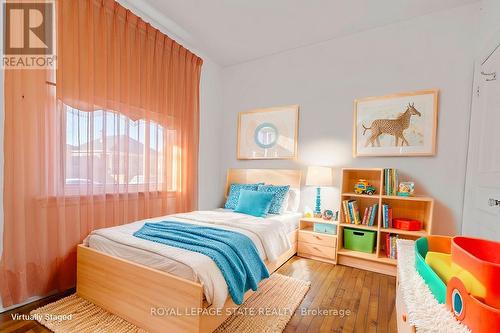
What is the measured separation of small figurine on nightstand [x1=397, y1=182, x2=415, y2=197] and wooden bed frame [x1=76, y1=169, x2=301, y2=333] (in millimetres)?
1924

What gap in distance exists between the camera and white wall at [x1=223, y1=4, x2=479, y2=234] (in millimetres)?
2342

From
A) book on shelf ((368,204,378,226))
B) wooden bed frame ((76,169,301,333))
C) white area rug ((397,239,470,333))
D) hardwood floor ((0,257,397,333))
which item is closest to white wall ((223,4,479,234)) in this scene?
book on shelf ((368,204,378,226))

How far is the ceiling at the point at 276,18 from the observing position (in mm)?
2396

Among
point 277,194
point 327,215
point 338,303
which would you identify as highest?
point 277,194

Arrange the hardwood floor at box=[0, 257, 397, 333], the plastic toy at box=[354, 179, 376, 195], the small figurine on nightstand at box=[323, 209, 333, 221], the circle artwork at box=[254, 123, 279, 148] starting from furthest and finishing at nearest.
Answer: the circle artwork at box=[254, 123, 279, 148]
the small figurine on nightstand at box=[323, 209, 333, 221]
the plastic toy at box=[354, 179, 376, 195]
the hardwood floor at box=[0, 257, 397, 333]

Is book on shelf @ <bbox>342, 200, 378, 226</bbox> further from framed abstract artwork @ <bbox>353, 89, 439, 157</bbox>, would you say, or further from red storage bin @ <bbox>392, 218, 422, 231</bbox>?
framed abstract artwork @ <bbox>353, 89, 439, 157</bbox>

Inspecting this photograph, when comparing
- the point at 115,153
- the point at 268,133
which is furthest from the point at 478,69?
the point at 115,153

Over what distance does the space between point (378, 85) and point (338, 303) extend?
2.47 metres

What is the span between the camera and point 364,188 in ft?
8.57

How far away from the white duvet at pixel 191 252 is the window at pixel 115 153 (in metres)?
0.52

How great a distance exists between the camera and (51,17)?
178cm

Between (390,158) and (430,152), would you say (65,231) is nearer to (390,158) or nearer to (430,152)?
(390,158)

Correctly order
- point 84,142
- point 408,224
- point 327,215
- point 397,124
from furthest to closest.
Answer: point 327,215 → point 397,124 → point 408,224 → point 84,142

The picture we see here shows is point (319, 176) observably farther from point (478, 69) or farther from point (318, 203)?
point (478, 69)
